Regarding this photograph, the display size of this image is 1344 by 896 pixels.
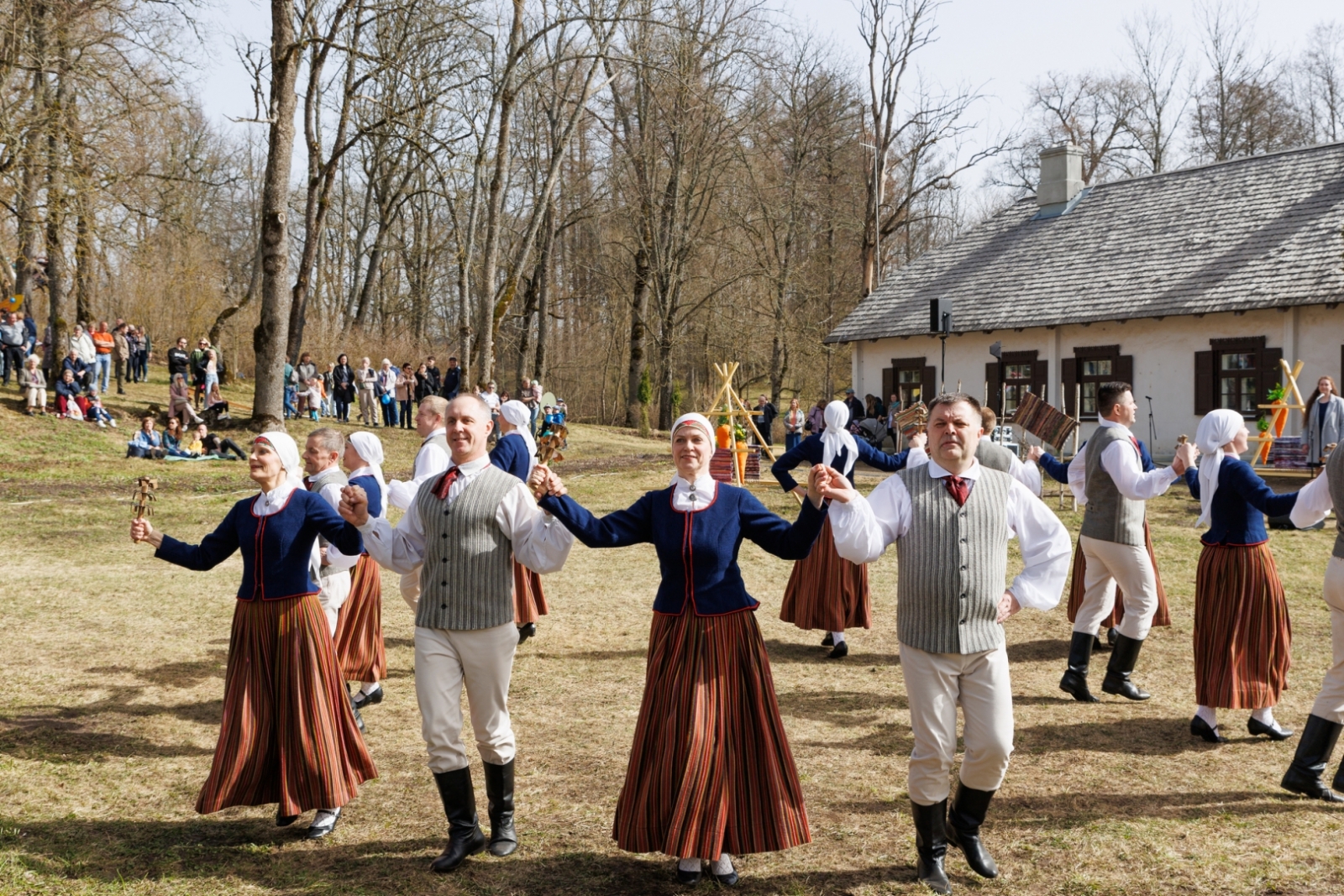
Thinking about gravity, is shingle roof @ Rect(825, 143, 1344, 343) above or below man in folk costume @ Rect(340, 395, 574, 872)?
above

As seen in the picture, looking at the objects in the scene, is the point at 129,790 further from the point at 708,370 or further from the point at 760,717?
the point at 708,370

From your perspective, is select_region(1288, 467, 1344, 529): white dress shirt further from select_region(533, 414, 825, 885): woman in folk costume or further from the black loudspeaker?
the black loudspeaker

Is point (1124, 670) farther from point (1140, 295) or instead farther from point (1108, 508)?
point (1140, 295)

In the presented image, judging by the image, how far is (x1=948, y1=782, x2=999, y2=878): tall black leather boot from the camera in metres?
4.32

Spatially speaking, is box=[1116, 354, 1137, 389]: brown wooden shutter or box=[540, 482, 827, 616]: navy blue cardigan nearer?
box=[540, 482, 827, 616]: navy blue cardigan

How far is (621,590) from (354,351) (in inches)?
976

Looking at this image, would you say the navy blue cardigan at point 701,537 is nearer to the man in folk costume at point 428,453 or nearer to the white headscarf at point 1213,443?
the man in folk costume at point 428,453

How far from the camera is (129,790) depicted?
5250 mm

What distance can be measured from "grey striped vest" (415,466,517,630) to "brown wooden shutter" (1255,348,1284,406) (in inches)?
778

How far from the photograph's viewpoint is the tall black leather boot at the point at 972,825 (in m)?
4.32

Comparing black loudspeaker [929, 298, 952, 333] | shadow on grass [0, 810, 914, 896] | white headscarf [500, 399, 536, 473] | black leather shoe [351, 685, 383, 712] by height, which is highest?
black loudspeaker [929, 298, 952, 333]

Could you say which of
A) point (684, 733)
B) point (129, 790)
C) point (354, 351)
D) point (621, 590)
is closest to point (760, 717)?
point (684, 733)

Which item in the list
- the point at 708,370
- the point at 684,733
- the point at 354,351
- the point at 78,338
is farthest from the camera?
the point at 708,370

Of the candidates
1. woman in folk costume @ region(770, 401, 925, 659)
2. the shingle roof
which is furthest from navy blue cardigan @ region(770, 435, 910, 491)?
the shingle roof
